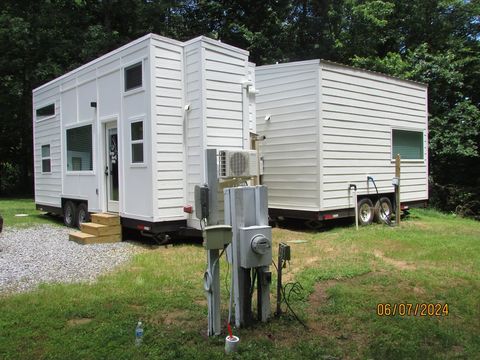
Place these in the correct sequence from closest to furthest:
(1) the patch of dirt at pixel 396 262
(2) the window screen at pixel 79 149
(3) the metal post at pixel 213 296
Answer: (3) the metal post at pixel 213 296, (1) the patch of dirt at pixel 396 262, (2) the window screen at pixel 79 149

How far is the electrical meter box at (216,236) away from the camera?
369 centimetres

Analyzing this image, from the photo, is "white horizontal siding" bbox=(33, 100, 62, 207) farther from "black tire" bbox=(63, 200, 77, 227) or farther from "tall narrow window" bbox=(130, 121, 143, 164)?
"tall narrow window" bbox=(130, 121, 143, 164)

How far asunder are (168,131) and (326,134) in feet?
11.3

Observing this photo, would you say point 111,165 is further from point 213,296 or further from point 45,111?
point 213,296

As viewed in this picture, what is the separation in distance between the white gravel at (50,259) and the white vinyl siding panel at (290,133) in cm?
362

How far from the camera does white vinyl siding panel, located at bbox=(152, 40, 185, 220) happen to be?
761cm

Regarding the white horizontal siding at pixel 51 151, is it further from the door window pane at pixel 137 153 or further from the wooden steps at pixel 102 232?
the door window pane at pixel 137 153

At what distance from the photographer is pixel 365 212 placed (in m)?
10.5

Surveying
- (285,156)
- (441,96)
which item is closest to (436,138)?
(441,96)

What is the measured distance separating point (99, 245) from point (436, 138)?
41.5 ft

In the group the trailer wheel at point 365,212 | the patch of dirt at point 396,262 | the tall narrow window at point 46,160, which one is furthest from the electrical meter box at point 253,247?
the tall narrow window at point 46,160

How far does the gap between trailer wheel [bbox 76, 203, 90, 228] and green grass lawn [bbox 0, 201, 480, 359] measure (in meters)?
3.58

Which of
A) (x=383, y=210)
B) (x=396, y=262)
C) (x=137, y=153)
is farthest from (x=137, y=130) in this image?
(x=383, y=210)
